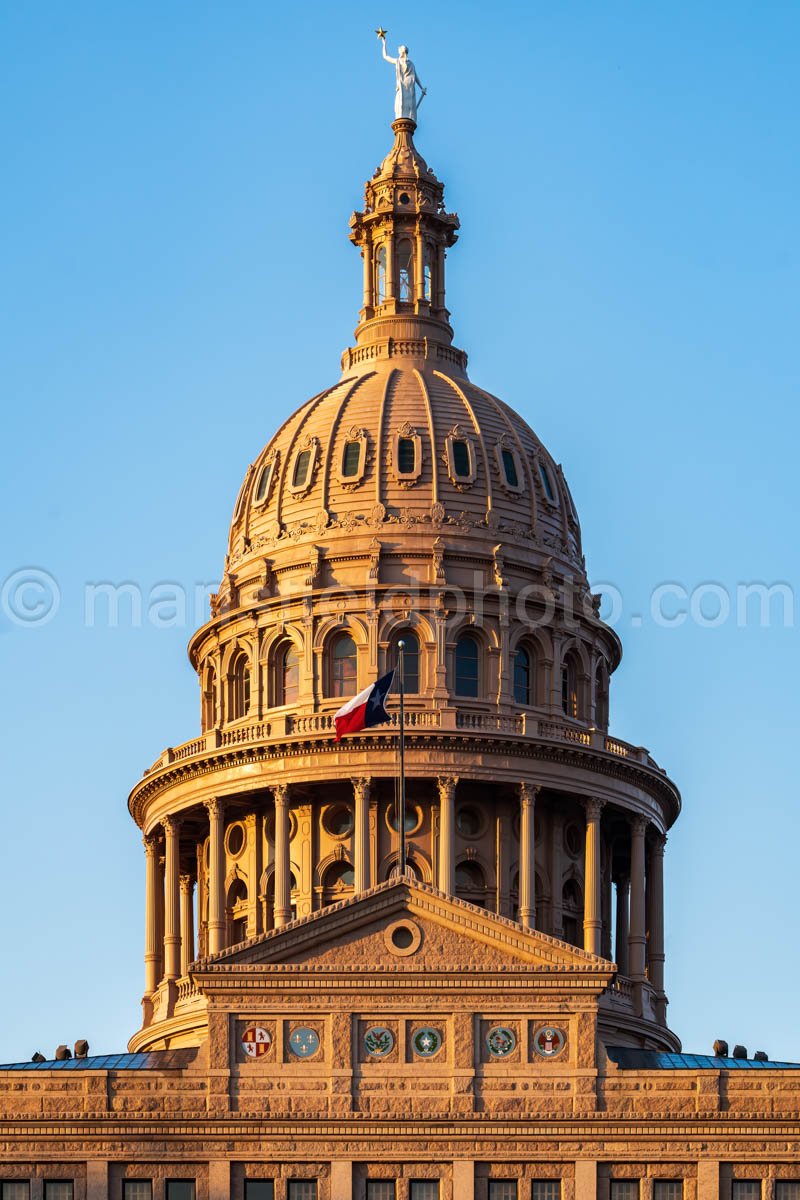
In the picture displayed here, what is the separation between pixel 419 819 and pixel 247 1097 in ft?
102

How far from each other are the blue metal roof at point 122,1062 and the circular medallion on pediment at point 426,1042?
23.3 feet

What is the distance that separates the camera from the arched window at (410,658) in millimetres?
143875

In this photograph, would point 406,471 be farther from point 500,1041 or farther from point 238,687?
point 500,1041

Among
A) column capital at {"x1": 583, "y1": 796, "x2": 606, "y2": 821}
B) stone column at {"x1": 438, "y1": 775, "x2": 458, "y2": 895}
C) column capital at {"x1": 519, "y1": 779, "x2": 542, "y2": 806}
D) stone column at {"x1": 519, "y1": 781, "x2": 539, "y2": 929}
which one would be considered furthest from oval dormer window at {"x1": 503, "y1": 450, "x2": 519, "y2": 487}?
stone column at {"x1": 438, "y1": 775, "x2": 458, "y2": 895}

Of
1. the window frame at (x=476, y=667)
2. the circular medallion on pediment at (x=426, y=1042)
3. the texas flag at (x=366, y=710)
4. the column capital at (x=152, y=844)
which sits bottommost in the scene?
the circular medallion on pediment at (x=426, y=1042)

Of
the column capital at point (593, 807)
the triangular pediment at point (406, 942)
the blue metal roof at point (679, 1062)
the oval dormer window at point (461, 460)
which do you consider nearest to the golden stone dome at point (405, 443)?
the oval dormer window at point (461, 460)

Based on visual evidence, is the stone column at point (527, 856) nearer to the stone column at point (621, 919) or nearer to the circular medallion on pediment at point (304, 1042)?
the stone column at point (621, 919)

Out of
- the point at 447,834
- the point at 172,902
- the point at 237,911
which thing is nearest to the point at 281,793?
the point at 237,911

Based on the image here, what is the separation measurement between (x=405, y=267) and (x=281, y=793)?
84.8ft

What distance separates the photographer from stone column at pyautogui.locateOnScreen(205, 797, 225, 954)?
142125 mm

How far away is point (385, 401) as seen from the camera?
151250mm

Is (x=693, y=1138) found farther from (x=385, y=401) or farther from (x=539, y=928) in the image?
(x=385, y=401)

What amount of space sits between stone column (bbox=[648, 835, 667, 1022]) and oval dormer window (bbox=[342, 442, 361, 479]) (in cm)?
1854

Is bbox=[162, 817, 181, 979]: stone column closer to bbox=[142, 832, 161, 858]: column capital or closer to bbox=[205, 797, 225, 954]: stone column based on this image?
bbox=[205, 797, 225, 954]: stone column
